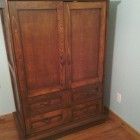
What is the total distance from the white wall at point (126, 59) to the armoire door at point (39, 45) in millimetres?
728

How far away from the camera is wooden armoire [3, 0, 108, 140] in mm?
1527

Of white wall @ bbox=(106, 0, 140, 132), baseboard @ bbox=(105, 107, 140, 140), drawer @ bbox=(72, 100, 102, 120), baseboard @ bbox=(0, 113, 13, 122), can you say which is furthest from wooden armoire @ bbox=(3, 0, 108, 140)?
baseboard @ bbox=(0, 113, 13, 122)

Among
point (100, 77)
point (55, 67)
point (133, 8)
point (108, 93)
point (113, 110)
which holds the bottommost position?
point (113, 110)

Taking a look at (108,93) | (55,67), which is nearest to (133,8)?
(55,67)

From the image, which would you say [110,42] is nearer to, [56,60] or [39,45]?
[56,60]

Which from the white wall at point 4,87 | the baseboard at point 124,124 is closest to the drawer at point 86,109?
the baseboard at point 124,124

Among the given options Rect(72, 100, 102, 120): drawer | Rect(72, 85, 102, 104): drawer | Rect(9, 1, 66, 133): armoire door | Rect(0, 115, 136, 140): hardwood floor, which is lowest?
Rect(0, 115, 136, 140): hardwood floor

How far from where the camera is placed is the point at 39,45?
1620 mm

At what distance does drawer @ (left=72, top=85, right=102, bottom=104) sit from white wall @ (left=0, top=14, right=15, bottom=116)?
33.7 inches

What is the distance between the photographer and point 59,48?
66.6 inches

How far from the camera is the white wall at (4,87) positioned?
207cm

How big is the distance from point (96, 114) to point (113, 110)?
319 mm

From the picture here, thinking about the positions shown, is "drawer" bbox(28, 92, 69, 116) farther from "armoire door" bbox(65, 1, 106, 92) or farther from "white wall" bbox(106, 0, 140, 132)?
"white wall" bbox(106, 0, 140, 132)

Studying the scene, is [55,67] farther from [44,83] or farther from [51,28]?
[51,28]
